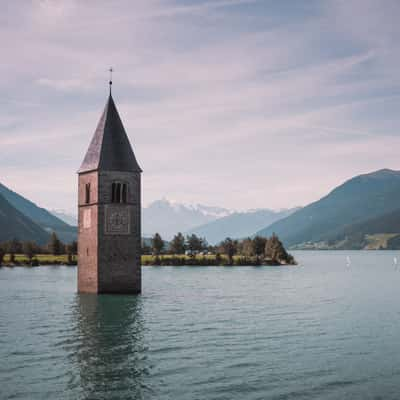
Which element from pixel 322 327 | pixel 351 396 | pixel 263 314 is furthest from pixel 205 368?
pixel 263 314

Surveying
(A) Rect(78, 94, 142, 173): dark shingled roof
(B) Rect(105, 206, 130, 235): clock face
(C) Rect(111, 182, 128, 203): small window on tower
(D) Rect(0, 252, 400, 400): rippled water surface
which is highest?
(A) Rect(78, 94, 142, 173): dark shingled roof

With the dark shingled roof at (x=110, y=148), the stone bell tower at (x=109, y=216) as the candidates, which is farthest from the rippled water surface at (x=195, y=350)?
the dark shingled roof at (x=110, y=148)

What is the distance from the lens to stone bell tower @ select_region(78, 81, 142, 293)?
6625cm

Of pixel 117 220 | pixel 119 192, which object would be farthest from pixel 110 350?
pixel 119 192

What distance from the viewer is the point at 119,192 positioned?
67.8m

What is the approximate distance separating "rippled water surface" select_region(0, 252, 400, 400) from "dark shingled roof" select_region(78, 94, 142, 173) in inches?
569

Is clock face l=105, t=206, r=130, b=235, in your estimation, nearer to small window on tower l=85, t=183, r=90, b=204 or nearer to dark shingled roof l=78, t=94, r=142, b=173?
small window on tower l=85, t=183, r=90, b=204

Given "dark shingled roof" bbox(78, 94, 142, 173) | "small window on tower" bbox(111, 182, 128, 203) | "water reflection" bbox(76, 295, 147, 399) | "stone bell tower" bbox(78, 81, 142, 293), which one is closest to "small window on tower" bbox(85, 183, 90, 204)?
"stone bell tower" bbox(78, 81, 142, 293)

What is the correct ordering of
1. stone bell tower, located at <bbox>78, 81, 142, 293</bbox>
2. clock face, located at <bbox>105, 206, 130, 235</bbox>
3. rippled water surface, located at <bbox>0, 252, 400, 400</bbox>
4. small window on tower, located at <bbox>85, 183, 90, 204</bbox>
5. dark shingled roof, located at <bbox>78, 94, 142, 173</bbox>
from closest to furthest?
1. rippled water surface, located at <bbox>0, 252, 400, 400</bbox>
2. stone bell tower, located at <bbox>78, 81, 142, 293</bbox>
3. clock face, located at <bbox>105, 206, 130, 235</bbox>
4. dark shingled roof, located at <bbox>78, 94, 142, 173</bbox>
5. small window on tower, located at <bbox>85, 183, 90, 204</bbox>

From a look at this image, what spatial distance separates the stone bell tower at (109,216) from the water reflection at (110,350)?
19.8 ft

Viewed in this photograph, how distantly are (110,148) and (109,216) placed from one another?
25.4 ft

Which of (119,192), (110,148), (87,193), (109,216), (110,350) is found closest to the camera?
(110,350)

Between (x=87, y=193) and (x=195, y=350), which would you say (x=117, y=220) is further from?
(x=195, y=350)

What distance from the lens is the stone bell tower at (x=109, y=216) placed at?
217 ft
